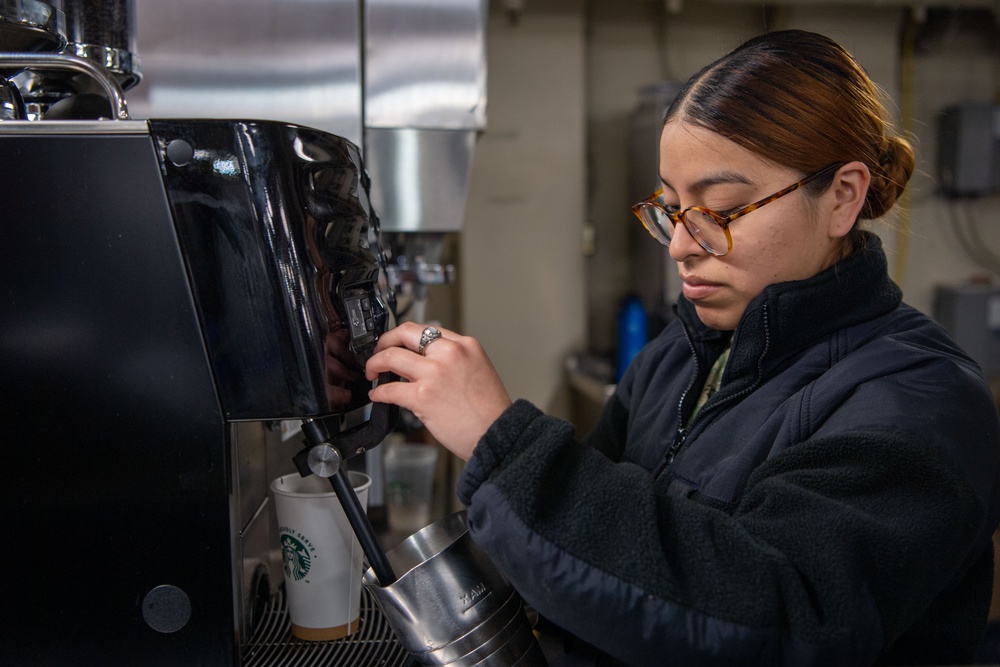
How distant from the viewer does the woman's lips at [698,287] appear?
913mm

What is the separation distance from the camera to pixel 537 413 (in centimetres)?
72

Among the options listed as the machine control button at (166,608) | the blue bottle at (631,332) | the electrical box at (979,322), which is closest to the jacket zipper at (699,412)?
the machine control button at (166,608)

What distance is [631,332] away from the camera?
2830 millimetres

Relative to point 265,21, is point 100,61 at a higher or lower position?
lower

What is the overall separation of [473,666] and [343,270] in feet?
1.29

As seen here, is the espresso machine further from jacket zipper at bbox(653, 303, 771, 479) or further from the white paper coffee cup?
jacket zipper at bbox(653, 303, 771, 479)

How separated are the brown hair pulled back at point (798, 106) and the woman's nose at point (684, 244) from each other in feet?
0.36

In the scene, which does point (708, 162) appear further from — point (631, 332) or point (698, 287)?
point (631, 332)

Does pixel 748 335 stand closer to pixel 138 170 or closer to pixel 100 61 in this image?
pixel 138 170

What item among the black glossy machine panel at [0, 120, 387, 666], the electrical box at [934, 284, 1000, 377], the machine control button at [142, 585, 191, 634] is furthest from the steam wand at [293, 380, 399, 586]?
the electrical box at [934, 284, 1000, 377]

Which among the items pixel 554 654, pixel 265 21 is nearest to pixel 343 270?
pixel 554 654

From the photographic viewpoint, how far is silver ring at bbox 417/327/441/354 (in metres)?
0.78

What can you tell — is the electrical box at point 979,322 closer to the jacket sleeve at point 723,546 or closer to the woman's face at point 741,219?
the woman's face at point 741,219

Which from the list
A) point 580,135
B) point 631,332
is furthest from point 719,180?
point 580,135
